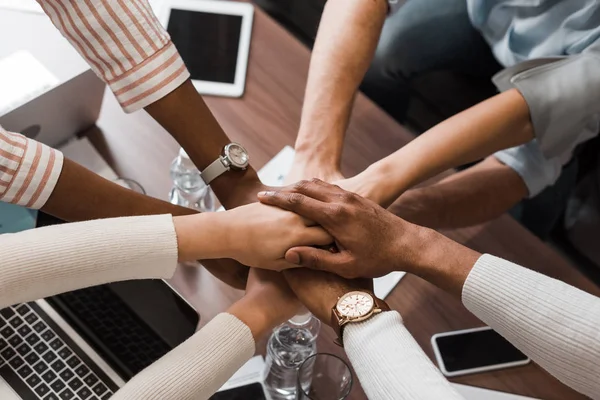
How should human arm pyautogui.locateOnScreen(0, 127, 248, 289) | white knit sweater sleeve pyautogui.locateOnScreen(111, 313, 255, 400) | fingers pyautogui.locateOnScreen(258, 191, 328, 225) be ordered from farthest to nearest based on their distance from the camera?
fingers pyautogui.locateOnScreen(258, 191, 328, 225), human arm pyautogui.locateOnScreen(0, 127, 248, 289), white knit sweater sleeve pyautogui.locateOnScreen(111, 313, 255, 400)

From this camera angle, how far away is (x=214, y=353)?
90cm

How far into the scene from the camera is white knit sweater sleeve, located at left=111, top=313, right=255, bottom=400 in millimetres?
846

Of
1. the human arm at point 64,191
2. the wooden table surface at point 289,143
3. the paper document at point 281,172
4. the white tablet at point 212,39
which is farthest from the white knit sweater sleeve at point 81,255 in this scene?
the white tablet at point 212,39

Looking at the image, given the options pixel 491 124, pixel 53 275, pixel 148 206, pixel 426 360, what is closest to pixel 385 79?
pixel 491 124

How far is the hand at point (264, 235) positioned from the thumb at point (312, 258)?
0.02 m

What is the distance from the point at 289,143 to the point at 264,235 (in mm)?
283

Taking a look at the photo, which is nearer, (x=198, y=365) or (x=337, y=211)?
(x=198, y=365)

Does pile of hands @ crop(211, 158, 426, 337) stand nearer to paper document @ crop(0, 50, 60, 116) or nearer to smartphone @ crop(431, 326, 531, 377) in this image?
smartphone @ crop(431, 326, 531, 377)

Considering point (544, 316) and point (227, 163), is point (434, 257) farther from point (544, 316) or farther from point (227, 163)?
point (227, 163)

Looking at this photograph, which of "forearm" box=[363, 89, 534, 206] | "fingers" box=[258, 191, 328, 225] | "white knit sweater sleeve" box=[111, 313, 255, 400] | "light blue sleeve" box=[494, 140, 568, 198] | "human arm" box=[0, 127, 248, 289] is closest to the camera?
"white knit sweater sleeve" box=[111, 313, 255, 400]

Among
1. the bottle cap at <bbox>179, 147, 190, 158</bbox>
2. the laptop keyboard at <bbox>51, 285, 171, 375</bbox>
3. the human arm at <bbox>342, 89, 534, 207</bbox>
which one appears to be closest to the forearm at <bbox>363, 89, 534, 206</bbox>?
the human arm at <bbox>342, 89, 534, 207</bbox>

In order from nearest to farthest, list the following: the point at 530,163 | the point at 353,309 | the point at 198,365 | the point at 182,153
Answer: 1. the point at 198,365
2. the point at 353,309
3. the point at 182,153
4. the point at 530,163

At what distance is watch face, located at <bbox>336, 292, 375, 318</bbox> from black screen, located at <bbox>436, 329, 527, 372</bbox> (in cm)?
21

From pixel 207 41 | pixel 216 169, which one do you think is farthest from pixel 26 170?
pixel 207 41
